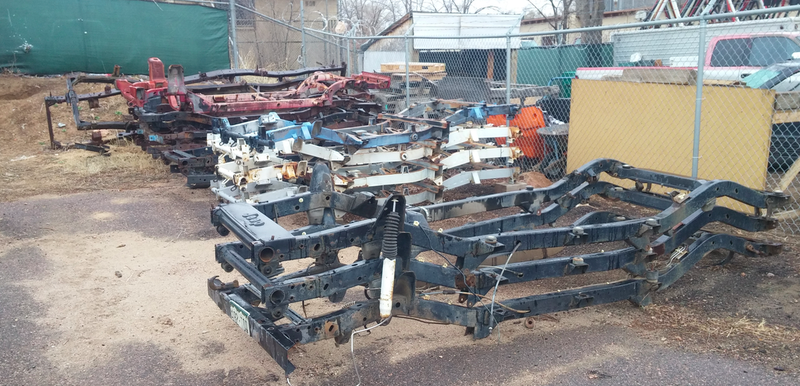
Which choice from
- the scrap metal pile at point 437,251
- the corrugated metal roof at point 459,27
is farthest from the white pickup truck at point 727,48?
the corrugated metal roof at point 459,27

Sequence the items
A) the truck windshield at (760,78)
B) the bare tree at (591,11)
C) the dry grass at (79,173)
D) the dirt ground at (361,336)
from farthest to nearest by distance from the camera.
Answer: the bare tree at (591,11) → the dry grass at (79,173) → the truck windshield at (760,78) → the dirt ground at (361,336)

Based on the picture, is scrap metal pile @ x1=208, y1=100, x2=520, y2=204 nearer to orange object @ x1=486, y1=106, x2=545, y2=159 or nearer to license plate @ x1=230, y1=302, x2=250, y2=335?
orange object @ x1=486, y1=106, x2=545, y2=159

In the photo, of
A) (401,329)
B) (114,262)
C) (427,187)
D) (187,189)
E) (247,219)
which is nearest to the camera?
(247,219)

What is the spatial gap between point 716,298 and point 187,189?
701 centimetres

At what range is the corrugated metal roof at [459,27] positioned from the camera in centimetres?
2014

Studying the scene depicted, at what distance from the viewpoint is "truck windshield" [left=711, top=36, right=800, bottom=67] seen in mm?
9023

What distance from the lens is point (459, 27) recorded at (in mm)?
21297

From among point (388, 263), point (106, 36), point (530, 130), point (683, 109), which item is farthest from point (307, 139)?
point (106, 36)

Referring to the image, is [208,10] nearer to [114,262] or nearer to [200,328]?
[114,262]

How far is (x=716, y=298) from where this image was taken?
15.3ft

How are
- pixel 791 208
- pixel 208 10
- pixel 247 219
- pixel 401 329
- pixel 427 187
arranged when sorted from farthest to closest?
pixel 208 10 → pixel 427 187 → pixel 791 208 → pixel 401 329 → pixel 247 219

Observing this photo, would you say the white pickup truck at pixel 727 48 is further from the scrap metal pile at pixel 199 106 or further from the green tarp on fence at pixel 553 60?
the scrap metal pile at pixel 199 106

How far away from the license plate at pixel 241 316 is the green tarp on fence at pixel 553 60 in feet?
44.1

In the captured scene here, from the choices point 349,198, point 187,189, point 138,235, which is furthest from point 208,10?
point 349,198
